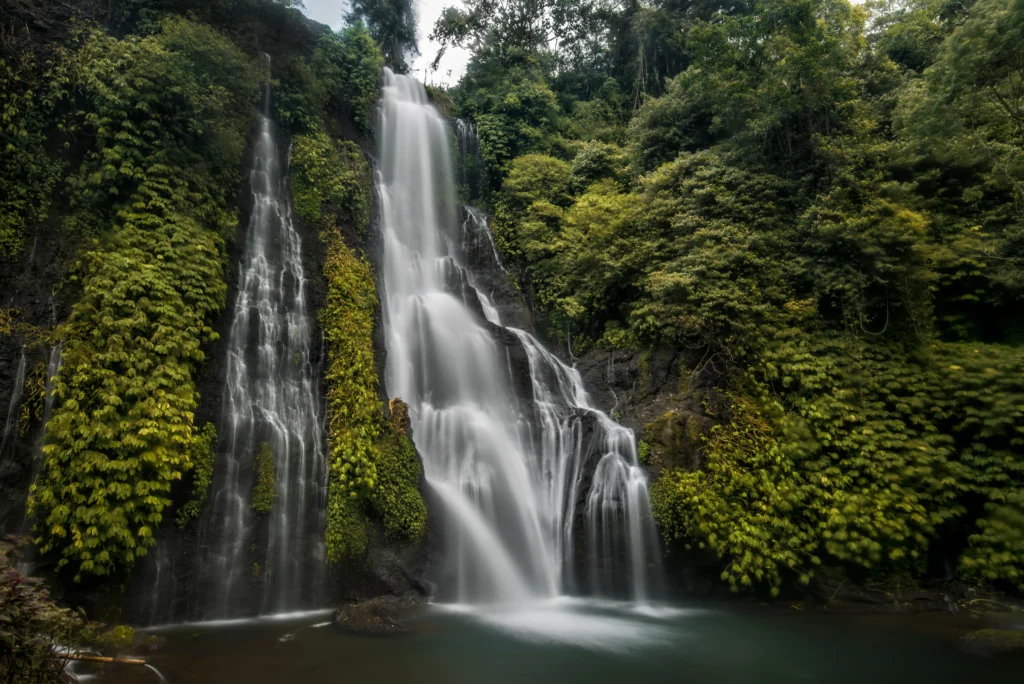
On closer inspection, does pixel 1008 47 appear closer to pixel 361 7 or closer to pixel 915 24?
pixel 915 24

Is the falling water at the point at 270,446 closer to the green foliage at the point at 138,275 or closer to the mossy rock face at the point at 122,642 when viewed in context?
the green foliage at the point at 138,275

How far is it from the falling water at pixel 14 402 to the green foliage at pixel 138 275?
829 mm

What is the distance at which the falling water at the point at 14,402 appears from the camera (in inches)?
315

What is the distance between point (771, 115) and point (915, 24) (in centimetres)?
734

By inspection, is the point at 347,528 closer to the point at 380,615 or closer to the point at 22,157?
the point at 380,615

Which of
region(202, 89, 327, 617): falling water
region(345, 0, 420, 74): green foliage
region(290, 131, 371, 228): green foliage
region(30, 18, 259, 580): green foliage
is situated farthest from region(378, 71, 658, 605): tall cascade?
region(345, 0, 420, 74): green foliage

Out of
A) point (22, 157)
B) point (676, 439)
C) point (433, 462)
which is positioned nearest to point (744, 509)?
point (676, 439)

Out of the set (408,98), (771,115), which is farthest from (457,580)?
(408,98)

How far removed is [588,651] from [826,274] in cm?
860

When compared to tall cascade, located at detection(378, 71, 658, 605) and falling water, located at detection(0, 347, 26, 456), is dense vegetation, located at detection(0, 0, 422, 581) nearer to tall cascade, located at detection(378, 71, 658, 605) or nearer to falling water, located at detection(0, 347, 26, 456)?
falling water, located at detection(0, 347, 26, 456)

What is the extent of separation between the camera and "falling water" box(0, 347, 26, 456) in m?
8.00

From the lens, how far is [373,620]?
7.83 m

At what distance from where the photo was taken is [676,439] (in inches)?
405

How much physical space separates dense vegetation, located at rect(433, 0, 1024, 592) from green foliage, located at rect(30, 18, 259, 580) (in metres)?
7.86
